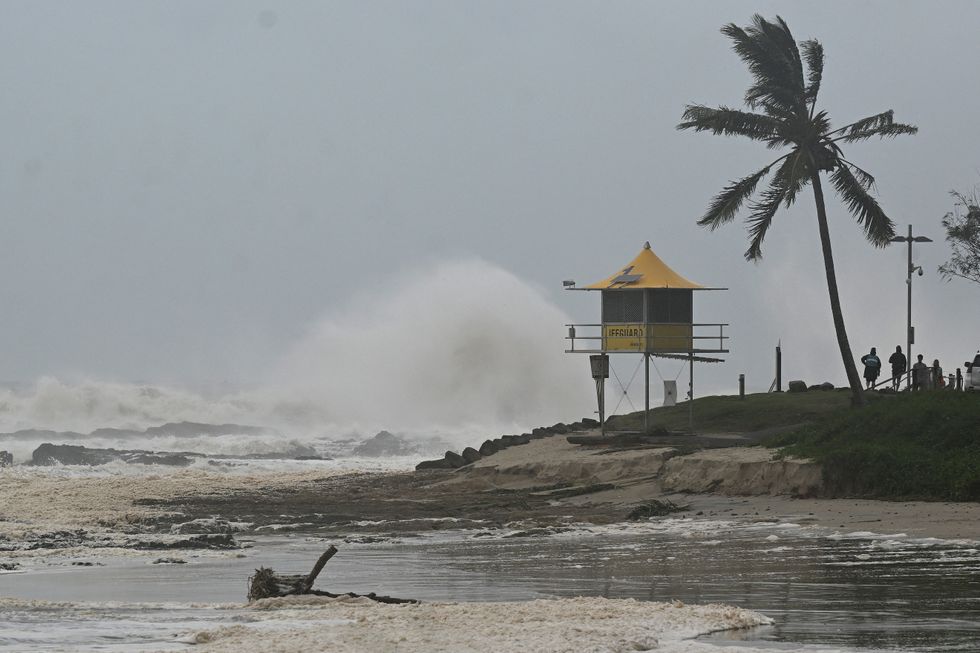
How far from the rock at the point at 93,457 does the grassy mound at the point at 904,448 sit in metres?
25.1

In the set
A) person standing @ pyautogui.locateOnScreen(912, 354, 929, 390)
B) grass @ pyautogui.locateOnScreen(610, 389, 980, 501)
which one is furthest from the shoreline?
person standing @ pyautogui.locateOnScreen(912, 354, 929, 390)

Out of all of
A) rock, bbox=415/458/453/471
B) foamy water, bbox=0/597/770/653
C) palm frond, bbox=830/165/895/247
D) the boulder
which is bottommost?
foamy water, bbox=0/597/770/653

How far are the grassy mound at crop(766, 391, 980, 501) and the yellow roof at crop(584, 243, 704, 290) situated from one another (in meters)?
8.46

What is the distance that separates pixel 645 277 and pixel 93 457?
880 inches

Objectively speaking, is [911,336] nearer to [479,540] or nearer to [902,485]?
[902,485]

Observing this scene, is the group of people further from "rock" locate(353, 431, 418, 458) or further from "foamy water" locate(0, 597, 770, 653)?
"foamy water" locate(0, 597, 770, 653)

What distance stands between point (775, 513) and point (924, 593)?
8943 mm

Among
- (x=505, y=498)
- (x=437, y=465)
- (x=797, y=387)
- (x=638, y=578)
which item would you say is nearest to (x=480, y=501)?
(x=505, y=498)

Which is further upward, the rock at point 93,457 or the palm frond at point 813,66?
the palm frond at point 813,66

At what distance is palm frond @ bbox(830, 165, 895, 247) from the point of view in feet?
107

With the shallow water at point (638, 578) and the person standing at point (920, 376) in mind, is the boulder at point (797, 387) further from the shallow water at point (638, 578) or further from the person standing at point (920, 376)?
the shallow water at point (638, 578)

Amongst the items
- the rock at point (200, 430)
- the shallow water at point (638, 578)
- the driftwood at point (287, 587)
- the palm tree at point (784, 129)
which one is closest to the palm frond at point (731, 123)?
the palm tree at point (784, 129)

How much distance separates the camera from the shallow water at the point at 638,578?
919 cm

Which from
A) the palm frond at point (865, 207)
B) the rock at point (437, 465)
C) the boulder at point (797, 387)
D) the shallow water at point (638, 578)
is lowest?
the shallow water at point (638, 578)
